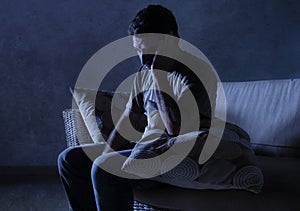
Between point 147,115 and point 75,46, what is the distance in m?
1.10

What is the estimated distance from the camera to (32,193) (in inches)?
79.8

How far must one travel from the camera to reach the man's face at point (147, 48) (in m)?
1.26

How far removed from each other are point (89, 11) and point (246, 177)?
1.64 meters

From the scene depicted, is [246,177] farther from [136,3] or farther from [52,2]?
[52,2]

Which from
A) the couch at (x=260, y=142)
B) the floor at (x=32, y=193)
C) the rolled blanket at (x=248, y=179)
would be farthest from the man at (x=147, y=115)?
the floor at (x=32, y=193)

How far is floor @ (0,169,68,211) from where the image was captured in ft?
6.05

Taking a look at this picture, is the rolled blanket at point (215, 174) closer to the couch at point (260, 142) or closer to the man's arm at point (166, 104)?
the couch at point (260, 142)

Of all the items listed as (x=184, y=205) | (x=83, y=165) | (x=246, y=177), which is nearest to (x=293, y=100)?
(x=246, y=177)

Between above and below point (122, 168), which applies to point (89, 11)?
above

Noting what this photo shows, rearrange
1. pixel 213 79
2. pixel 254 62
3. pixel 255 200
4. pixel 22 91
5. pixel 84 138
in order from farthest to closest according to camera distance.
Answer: pixel 22 91
pixel 254 62
pixel 84 138
pixel 213 79
pixel 255 200

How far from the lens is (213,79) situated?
1.23m

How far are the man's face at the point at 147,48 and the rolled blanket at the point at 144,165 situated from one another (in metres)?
0.41

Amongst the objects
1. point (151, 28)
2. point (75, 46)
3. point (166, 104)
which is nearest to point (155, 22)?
point (151, 28)

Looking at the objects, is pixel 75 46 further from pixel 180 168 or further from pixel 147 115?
pixel 180 168
